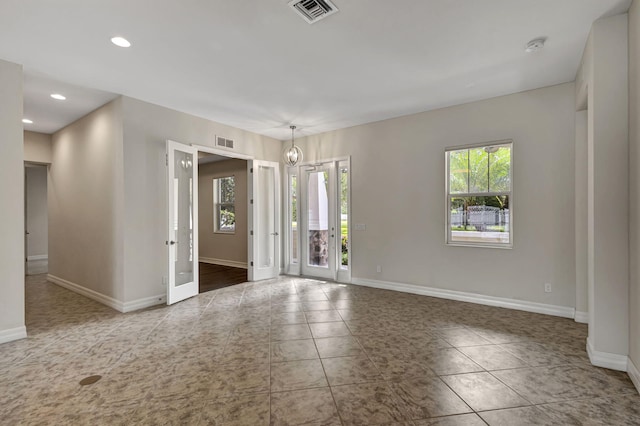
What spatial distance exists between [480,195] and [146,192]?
482 cm

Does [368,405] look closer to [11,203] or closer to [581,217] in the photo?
[581,217]

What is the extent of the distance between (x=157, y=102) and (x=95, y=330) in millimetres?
3094

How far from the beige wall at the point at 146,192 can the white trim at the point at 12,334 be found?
1047 millimetres

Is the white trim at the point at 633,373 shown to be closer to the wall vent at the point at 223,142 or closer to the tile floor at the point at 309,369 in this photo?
the tile floor at the point at 309,369

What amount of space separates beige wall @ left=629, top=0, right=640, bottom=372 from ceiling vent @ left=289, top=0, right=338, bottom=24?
2273mm

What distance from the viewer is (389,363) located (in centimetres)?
A: 271

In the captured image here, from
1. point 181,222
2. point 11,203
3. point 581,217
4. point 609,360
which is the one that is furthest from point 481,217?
point 11,203

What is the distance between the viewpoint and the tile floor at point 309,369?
80.7 inches

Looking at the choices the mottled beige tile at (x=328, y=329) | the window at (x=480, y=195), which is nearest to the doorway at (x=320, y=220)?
the window at (x=480, y=195)

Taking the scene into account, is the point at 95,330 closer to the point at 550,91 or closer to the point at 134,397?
the point at 134,397

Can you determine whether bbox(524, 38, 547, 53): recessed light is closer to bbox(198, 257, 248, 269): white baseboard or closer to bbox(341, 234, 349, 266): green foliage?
bbox(341, 234, 349, 266): green foliage

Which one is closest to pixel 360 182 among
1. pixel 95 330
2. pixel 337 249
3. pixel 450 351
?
pixel 337 249

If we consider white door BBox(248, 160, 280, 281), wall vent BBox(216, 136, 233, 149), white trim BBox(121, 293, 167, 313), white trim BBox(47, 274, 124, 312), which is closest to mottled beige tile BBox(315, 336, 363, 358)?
white trim BBox(121, 293, 167, 313)

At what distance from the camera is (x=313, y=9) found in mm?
2406
